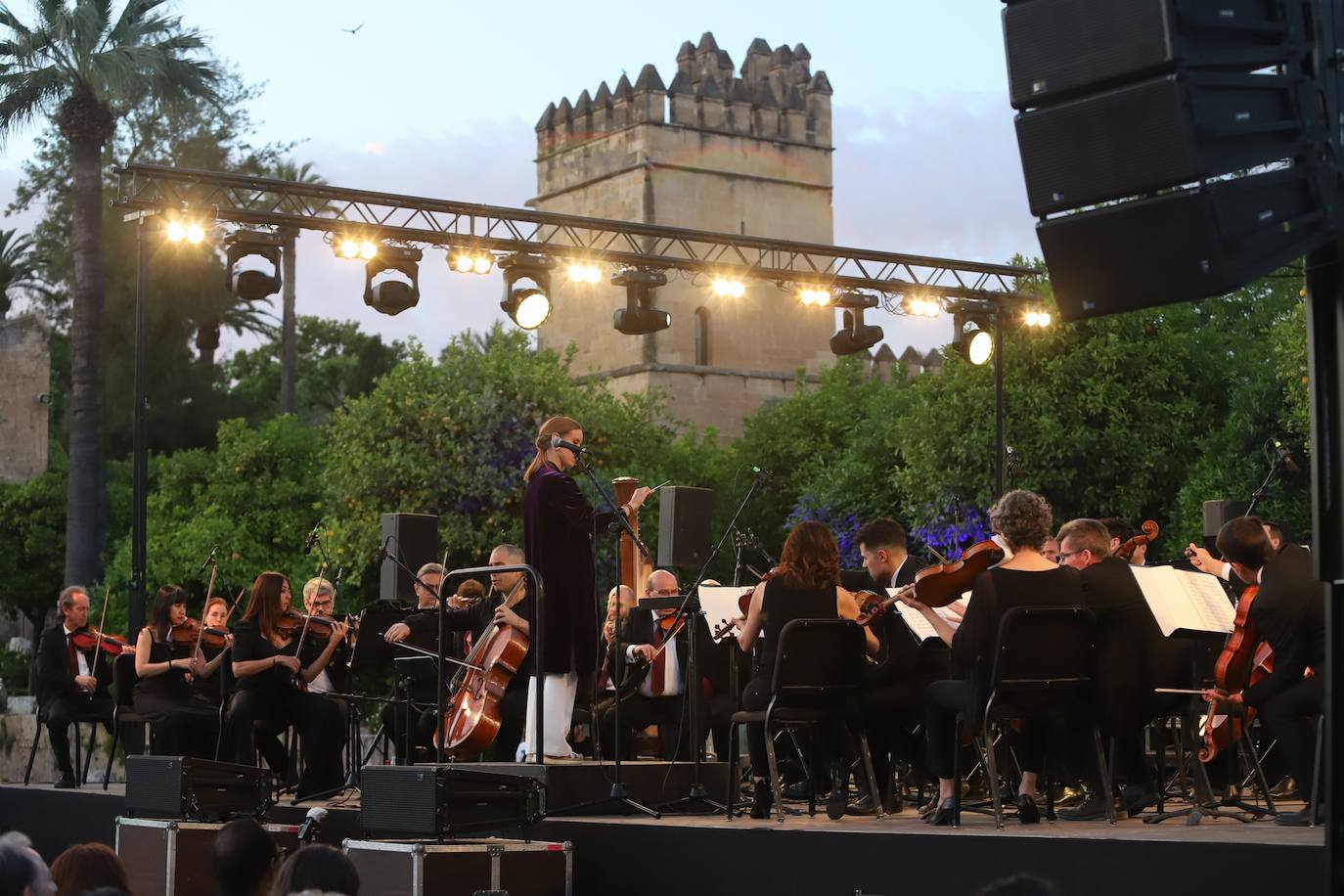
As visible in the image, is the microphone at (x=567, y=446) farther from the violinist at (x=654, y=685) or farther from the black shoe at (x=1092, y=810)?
the black shoe at (x=1092, y=810)

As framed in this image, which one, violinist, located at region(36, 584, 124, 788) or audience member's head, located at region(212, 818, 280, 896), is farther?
violinist, located at region(36, 584, 124, 788)

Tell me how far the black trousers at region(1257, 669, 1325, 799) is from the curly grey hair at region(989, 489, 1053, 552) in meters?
1.16

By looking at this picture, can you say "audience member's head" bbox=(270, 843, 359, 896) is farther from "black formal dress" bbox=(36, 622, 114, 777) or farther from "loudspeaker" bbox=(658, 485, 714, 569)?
"black formal dress" bbox=(36, 622, 114, 777)

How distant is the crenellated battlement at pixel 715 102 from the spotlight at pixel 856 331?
113 ft

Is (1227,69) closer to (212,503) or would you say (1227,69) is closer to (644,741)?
(644,741)

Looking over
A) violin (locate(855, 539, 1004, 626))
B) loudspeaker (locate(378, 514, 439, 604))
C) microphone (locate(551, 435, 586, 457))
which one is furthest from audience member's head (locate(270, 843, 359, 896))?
loudspeaker (locate(378, 514, 439, 604))

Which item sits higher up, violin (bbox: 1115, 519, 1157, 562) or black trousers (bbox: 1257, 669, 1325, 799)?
violin (bbox: 1115, 519, 1157, 562)

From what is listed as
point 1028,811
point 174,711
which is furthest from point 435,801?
point 174,711

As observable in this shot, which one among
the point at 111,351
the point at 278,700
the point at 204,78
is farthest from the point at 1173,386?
the point at 111,351

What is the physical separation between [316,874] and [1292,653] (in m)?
4.30

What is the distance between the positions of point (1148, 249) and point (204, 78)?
83.6 feet

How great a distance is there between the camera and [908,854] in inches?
279

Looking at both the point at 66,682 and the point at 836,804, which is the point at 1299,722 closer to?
the point at 836,804

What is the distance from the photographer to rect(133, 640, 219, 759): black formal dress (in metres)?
11.4
